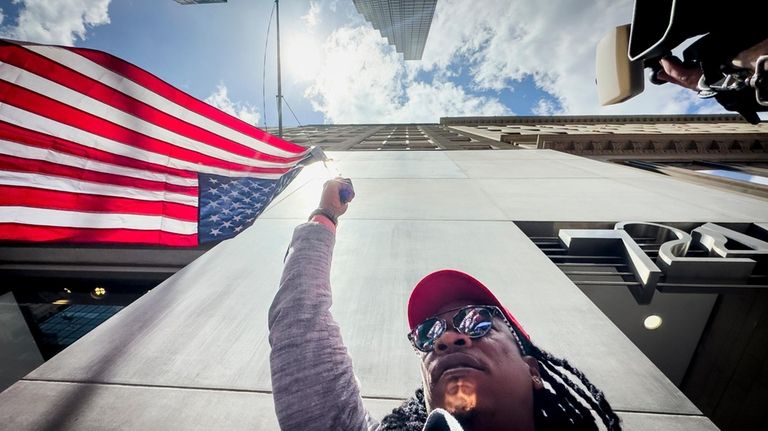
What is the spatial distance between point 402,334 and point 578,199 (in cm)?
554

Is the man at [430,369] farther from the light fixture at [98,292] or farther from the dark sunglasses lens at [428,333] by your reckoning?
the light fixture at [98,292]

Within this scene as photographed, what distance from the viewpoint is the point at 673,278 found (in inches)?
146

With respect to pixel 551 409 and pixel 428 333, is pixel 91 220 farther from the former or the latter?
pixel 551 409

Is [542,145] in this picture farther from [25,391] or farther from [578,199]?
[25,391]

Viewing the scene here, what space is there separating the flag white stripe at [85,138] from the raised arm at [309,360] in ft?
8.88

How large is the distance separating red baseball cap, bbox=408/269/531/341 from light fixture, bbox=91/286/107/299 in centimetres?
701

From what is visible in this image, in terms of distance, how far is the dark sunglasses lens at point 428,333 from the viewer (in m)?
1.83

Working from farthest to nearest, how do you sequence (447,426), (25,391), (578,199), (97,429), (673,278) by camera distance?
(578,199)
(673,278)
(25,391)
(97,429)
(447,426)

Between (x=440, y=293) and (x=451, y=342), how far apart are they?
17.5 inches

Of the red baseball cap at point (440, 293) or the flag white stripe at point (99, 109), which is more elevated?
the flag white stripe at point (99, 109)

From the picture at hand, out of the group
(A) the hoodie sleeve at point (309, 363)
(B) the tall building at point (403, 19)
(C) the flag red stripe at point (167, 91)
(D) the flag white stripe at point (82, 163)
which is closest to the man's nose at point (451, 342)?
(A) the hoodie sleeve at point (309, 363)

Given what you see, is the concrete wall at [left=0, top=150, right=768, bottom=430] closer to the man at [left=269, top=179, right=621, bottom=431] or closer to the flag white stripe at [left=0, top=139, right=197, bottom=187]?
the man at [left=269, top=179, right=621, bottom=431]

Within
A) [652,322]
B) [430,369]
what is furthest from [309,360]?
[652,322]

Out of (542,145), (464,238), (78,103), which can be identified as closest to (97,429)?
(78,103)
